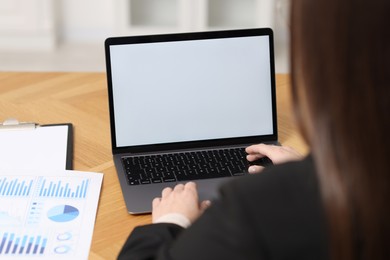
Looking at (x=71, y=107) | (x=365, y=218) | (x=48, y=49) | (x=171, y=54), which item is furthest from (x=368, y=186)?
(x=48, y=49)

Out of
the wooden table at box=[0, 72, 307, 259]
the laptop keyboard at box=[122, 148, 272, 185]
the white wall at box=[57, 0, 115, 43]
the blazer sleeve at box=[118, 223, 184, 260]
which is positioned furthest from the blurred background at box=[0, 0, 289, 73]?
the blazer sleeve at box=[118, 223, 184, 260]

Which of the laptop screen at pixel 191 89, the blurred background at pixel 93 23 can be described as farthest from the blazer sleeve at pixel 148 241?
the blurred background at pixel 93 23

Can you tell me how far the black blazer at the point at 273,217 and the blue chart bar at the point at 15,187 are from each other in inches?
20.5

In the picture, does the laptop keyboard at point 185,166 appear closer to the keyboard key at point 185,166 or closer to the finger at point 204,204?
the keyboard key at point 185,166

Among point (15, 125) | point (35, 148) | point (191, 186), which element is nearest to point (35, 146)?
point (35, 148)

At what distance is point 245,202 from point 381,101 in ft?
0.57

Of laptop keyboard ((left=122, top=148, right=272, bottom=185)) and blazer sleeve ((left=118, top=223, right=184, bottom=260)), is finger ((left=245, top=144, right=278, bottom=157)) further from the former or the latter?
blazer sleeve ((left=118, top=223, right=184, bottom=260))

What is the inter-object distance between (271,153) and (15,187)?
465mm

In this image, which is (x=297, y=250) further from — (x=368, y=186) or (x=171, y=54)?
(x=171, y=54)

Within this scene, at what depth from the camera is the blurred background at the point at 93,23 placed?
3850mm

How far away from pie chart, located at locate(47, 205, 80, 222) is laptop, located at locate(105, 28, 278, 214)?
0.19 meters

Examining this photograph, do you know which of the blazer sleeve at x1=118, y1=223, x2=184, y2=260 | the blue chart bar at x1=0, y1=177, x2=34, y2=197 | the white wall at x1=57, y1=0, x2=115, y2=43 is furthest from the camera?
the white wall at x1=57, y1=0, x2=115, y2=43

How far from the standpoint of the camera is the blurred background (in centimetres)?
385

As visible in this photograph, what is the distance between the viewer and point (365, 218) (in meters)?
0.67
